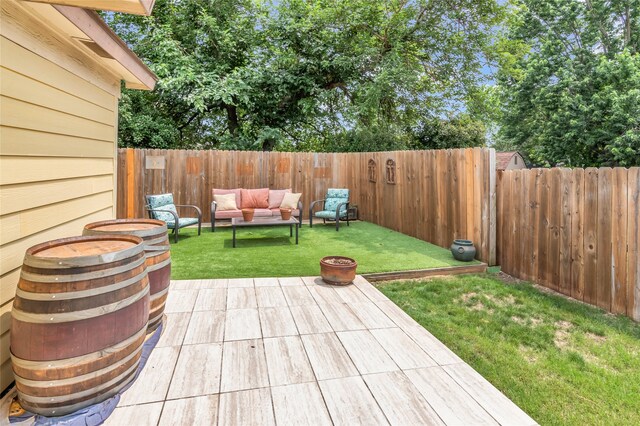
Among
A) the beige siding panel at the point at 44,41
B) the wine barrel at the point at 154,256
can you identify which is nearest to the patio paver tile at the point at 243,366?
the wine barrel at the point at 154,256

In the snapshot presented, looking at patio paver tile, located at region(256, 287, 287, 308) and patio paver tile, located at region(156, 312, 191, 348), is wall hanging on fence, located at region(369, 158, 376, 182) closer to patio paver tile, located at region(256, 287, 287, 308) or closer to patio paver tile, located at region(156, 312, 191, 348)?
patio paver tile, located at region(256, 287, 287, 308)

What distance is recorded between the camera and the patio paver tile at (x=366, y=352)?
189 centimetres

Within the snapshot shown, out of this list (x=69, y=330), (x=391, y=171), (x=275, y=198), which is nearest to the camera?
(x=69, y=330)

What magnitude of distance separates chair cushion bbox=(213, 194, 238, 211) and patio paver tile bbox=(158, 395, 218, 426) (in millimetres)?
5872

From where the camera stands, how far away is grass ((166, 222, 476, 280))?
4082mm

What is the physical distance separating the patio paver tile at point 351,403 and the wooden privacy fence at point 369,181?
3.75m

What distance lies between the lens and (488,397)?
1659mm

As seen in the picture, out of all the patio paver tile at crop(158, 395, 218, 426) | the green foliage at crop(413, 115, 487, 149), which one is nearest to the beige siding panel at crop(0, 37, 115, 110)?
the patio paver tile at crop(158, 395, 218, 426)

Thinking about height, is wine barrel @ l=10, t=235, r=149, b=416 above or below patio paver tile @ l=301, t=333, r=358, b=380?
above

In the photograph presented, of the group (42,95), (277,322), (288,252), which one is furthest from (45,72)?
(288,252)

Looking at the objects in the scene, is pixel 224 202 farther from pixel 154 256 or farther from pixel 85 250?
pixel 85 250

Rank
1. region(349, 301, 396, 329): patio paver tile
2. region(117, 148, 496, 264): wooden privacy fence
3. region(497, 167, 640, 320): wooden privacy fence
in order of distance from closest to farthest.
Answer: region(349, 301, 396, 329): patio paver tile → region(497, 167, 640, 320): wooden privacy fence → region(117, 148, 496, 264): wooden privacy fence

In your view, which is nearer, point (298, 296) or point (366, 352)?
point (366, 352)

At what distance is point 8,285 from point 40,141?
764mm
